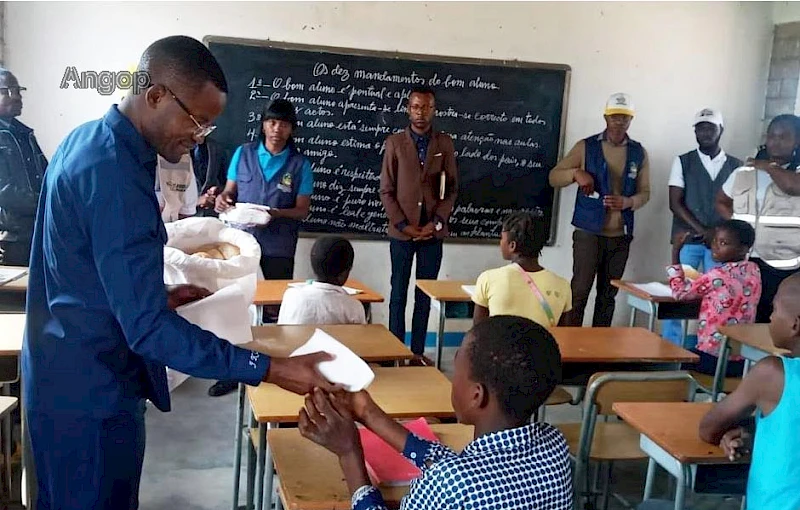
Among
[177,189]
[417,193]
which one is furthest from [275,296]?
[417,193]

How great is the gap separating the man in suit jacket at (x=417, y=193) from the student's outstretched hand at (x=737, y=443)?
8.77 ft

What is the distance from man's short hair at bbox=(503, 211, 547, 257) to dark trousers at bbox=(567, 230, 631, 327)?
6.93ft

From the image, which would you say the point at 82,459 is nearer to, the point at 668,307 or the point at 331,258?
the point at 331,258

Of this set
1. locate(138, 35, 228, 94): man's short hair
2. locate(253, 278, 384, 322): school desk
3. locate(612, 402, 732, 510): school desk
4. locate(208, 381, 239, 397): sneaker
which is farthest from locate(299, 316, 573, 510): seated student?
locate(208, 381, 239, 397): sneaker

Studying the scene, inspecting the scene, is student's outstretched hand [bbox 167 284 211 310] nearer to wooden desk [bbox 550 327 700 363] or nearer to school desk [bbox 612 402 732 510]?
school desk [bbox 612 402 732 510]

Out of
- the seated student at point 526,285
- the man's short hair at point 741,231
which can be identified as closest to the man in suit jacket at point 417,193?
the seated student at point 526,285

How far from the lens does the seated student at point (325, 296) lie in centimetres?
286

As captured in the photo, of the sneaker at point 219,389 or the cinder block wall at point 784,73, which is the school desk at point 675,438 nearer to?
the sneaker at point 219,389

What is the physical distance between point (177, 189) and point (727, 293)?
2.85 metres

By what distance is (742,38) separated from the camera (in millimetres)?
5711

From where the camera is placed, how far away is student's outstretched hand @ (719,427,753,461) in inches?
75.2

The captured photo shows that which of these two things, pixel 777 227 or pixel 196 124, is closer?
pixel 196 124

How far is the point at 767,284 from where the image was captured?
13.4 feet

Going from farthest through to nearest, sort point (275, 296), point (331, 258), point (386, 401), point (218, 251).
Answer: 1. point (275, 296)
2. point (331, 258)
3. point (218, 251)
4. point (386, 401)
